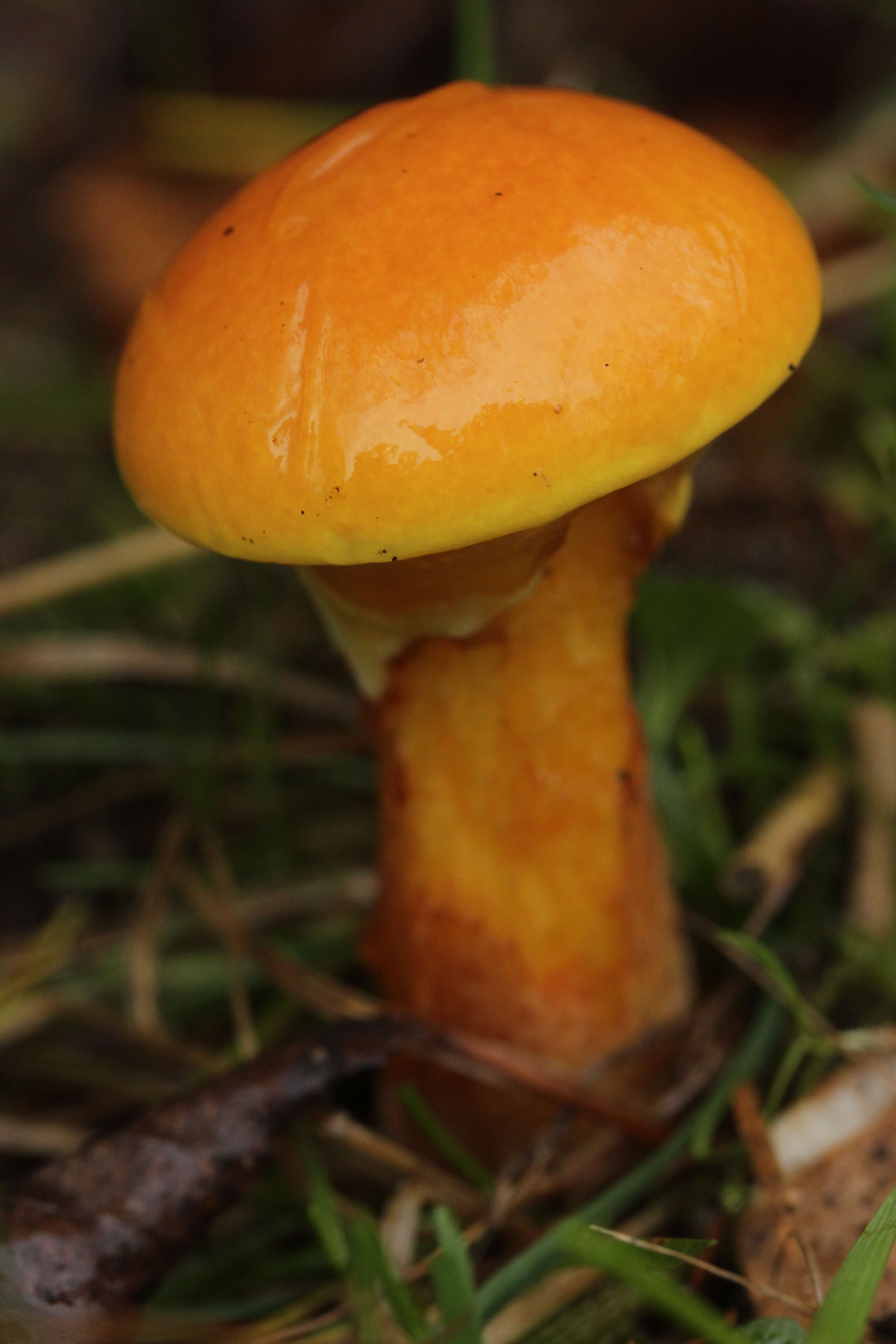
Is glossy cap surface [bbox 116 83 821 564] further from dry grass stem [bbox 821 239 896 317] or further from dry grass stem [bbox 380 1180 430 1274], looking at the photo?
dry grass stem [bbox 821 239 896 317]

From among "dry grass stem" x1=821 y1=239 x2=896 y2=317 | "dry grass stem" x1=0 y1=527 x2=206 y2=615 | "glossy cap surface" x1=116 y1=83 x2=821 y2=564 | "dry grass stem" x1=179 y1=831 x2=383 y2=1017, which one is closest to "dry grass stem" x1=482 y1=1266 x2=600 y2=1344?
"dry grass stem" x1=179 y1=831 x2=383 y2=1017

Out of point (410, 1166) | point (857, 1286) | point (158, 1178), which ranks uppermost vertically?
point (857, 1286)

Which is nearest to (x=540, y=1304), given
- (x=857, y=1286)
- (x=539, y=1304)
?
(x=539, y=1304)

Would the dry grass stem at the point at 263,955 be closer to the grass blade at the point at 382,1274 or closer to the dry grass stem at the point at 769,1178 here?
the grass blade at the point at 382,1274

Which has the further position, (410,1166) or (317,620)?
(317,620)

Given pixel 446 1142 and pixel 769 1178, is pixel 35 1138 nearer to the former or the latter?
pixel 446 1142
